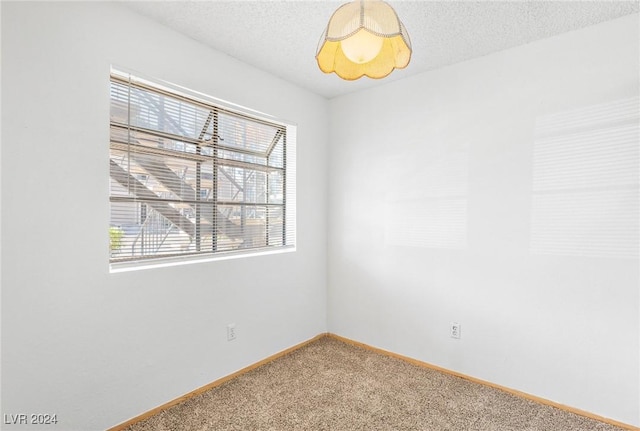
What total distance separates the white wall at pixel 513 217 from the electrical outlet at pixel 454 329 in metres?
0.04

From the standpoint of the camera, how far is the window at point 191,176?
6.73 feet

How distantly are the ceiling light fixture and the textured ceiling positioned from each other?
0.58m

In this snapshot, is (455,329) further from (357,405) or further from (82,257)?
(82,257)

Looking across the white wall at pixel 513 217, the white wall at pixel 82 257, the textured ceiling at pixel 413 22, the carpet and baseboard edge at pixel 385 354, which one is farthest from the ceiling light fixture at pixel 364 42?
the carpet and baseboard edge at pixel 385 354

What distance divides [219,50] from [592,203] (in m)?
2.82

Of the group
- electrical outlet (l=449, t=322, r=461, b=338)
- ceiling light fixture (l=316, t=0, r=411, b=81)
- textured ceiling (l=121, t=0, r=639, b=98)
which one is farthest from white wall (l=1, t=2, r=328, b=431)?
electrical outlet (l=449, t=322, r=461, b=338)

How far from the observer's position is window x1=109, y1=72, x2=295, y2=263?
2053mm

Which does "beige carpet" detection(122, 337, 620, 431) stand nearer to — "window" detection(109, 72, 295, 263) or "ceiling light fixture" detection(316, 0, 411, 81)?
"window" detection(109, 72, 295, 263)

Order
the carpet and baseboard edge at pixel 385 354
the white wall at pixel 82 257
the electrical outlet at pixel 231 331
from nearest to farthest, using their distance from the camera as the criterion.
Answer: the white wall at pixel 82 257, the carpet and baseboard edge at pixel 385 354, the electrical outlet at pixel 231 331

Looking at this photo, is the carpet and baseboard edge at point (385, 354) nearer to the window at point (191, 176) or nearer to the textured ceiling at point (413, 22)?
the window at point (191, 176)

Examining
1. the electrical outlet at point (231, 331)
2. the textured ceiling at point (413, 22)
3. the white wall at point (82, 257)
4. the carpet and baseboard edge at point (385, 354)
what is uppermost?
the textured ceiling at point (413, 22)

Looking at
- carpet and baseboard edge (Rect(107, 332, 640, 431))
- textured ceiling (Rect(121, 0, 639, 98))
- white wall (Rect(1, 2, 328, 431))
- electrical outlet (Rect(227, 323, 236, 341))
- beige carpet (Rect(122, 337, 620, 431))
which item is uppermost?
textured ceiling (Rect(121, 0, 639, 98))

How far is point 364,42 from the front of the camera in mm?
1435

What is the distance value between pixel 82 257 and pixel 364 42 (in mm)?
1867
